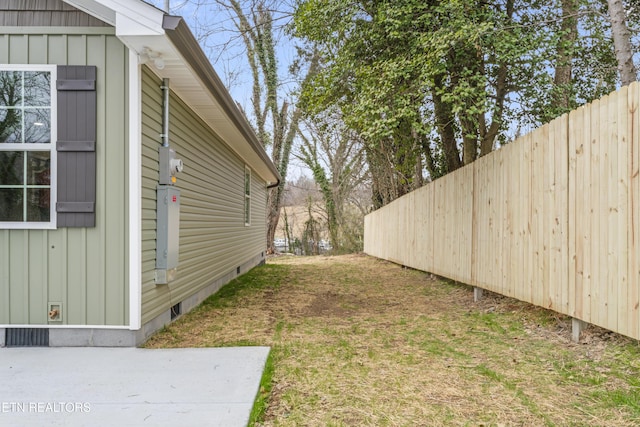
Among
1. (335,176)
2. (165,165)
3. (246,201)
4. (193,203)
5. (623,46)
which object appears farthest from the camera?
(335,176)

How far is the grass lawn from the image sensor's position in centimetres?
233

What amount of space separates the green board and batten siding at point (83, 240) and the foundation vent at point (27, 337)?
0.09 meters

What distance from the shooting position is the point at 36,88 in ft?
11.4

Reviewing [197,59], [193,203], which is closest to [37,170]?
[197,59]

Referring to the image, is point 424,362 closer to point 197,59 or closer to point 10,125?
point 197,59

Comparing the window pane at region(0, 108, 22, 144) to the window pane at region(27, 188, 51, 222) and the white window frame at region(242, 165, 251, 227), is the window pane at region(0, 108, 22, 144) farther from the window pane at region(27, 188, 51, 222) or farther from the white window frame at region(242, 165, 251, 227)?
the white window frame at region(242, 165, 251, 227)

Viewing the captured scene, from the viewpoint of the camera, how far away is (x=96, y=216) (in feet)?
11.3

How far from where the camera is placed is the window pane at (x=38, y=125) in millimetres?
3451

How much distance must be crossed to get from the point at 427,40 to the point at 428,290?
387 centimetres

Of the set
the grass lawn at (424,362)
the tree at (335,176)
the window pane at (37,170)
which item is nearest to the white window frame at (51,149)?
the window pane at (37,170)

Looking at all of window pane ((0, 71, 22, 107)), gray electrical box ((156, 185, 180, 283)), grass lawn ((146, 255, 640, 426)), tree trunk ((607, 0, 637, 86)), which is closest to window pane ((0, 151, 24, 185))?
window pane ((0, 71, 22, 107))

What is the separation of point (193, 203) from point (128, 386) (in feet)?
9.48

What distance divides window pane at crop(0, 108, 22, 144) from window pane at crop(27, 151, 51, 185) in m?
0.17

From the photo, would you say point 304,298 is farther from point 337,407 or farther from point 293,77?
point 293,77
